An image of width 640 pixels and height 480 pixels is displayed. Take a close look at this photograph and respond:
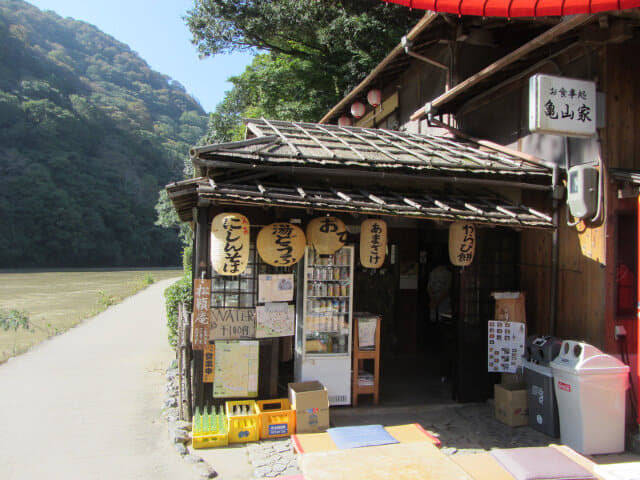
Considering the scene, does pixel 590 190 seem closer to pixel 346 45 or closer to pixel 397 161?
pixel 397 161

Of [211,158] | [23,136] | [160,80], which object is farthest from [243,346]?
[160,80]

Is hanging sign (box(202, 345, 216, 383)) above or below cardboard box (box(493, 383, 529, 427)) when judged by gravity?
above

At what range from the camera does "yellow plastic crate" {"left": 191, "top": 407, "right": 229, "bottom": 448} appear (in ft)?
18.7

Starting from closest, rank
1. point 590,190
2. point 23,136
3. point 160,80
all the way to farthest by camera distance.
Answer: point 590,190 → point 23,136 → point 160,80

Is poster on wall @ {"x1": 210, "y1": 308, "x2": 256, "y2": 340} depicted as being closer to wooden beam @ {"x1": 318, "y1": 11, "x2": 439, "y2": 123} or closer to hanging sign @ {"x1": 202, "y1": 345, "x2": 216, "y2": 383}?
hanging sign @ {"x1": 202, "y1": 345, "x2": 216, "y2": 383}

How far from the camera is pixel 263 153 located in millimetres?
6164

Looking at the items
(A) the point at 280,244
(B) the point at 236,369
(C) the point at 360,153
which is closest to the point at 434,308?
(C) the point at 360,153

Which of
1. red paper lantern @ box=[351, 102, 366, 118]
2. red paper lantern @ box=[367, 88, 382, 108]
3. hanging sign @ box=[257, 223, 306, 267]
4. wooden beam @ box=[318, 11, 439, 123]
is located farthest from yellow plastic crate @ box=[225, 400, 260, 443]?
red paper lantern @ box=[351, 102, 366, 118]

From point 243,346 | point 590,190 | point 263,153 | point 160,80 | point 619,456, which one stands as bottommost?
point 619,456

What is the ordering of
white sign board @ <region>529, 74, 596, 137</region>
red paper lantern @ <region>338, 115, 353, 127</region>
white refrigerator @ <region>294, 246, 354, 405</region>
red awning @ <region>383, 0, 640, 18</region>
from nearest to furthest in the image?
1. red awning @ <region>383, 0, 640, 18</region>
2. white sign board @ <region>529, 74, 596, 137</region>
3. white refrigerator @ <region>294, 246, 354, 405</region>
4. red paper lantern @ <region>338, 115, 353, 127</region>

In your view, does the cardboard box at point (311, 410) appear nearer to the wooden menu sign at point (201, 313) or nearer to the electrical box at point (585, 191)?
the wooden menu sign at point (201, 313)

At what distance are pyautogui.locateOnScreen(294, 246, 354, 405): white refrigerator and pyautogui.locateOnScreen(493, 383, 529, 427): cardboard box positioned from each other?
2.37 metres

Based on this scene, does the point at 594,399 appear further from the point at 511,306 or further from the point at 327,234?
the point at 327,234

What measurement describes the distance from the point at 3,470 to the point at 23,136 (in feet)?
205
